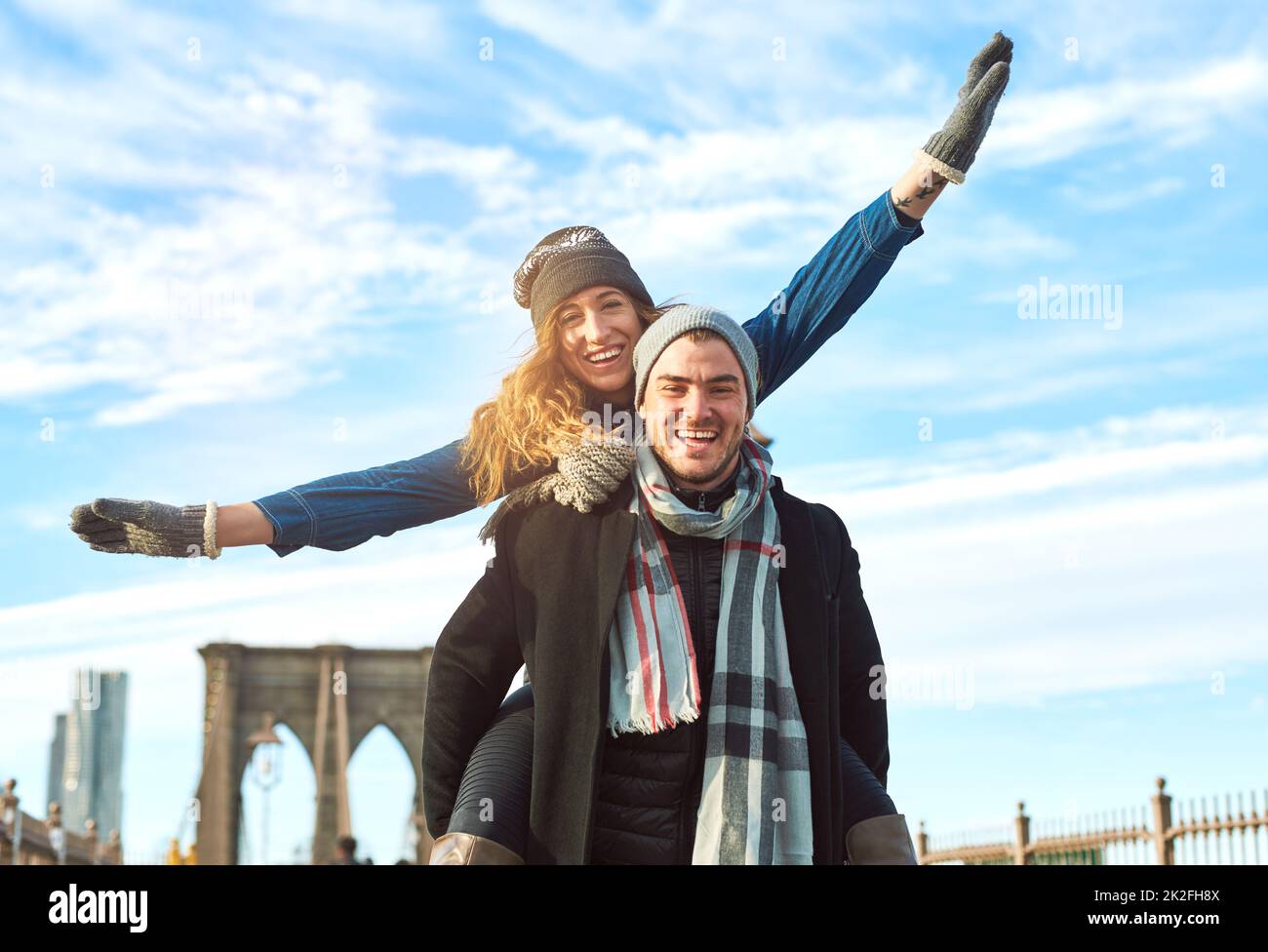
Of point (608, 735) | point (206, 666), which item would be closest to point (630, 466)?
point (608, 735)

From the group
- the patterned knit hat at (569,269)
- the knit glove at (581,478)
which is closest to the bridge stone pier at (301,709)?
the patterned knit hat at (569,269)

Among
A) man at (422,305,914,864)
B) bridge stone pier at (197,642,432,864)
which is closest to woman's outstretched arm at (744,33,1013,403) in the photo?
man at (422,305,914,864)

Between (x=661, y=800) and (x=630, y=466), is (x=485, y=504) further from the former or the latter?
(x=661, y=800)

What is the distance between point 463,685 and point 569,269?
126 cm

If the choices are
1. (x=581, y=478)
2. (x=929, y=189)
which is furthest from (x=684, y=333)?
(x=929, y=189)

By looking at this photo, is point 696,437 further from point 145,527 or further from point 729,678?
point 145,527

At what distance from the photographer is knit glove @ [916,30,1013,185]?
353 cm

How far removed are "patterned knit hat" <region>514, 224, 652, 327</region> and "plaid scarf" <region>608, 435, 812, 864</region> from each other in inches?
27.6

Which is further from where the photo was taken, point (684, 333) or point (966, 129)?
point (966, 129)

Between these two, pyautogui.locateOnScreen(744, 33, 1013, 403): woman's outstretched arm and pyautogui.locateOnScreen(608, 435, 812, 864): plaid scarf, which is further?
pyautogui.locateOnScreen(744, 33, 1013, 403): woman's outstretched arm

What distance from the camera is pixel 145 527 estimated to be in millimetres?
3289

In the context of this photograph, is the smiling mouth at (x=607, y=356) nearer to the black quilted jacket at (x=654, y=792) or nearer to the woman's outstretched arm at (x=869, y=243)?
the woman's outstretched arm at (x=869, y=243)

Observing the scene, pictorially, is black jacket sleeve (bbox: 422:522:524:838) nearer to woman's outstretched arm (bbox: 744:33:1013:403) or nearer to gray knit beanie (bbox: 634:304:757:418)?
gray knit beanie (bbox: 634:304:757:418)
